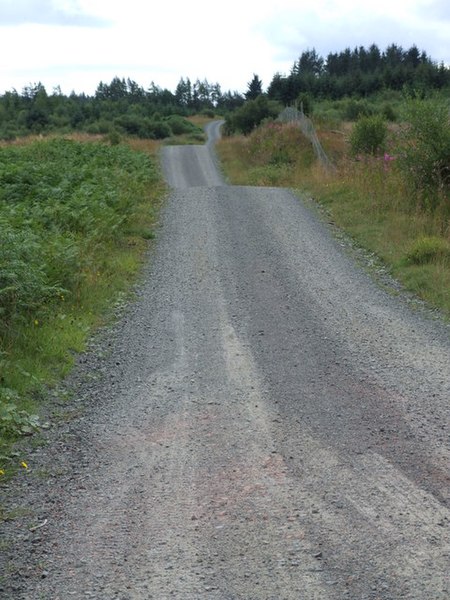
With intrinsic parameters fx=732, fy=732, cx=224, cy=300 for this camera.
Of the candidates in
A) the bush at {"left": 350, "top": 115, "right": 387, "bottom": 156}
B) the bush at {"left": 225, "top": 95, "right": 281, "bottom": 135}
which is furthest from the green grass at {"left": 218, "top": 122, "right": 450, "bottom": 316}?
the bush at {"left": 225, "top": 95, "right": 281, "bottom": 135}

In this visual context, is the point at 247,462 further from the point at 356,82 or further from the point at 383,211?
the point at 356,82

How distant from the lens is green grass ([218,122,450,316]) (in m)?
11.4

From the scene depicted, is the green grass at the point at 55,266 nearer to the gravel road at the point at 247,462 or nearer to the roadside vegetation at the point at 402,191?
the gravel road at the point at 247,462

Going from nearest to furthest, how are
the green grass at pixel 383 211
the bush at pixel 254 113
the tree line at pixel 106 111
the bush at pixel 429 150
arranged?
the green grass at pixel 383 211 → the bush at pixel 429 150 → the bush at pixel 254 113 → the tree line at pixel 106 111

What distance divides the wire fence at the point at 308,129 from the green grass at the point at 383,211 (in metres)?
0.40

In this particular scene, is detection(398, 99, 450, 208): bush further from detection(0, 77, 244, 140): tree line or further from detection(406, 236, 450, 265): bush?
detection(0, 77, 244, 140): tree line

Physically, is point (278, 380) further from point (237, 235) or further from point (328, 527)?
point (237, 235)

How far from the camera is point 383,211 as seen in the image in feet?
53.0

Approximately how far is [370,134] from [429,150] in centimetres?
839


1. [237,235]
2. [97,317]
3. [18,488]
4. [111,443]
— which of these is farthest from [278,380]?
[237,235]

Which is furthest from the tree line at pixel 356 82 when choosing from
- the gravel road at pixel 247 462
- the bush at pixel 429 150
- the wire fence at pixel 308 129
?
the gravel road at pixel 247 462

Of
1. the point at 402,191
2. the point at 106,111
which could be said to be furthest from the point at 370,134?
the point at 106,111

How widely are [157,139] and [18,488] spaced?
5646 centimetres

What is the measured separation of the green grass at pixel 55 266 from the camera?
277 inches
